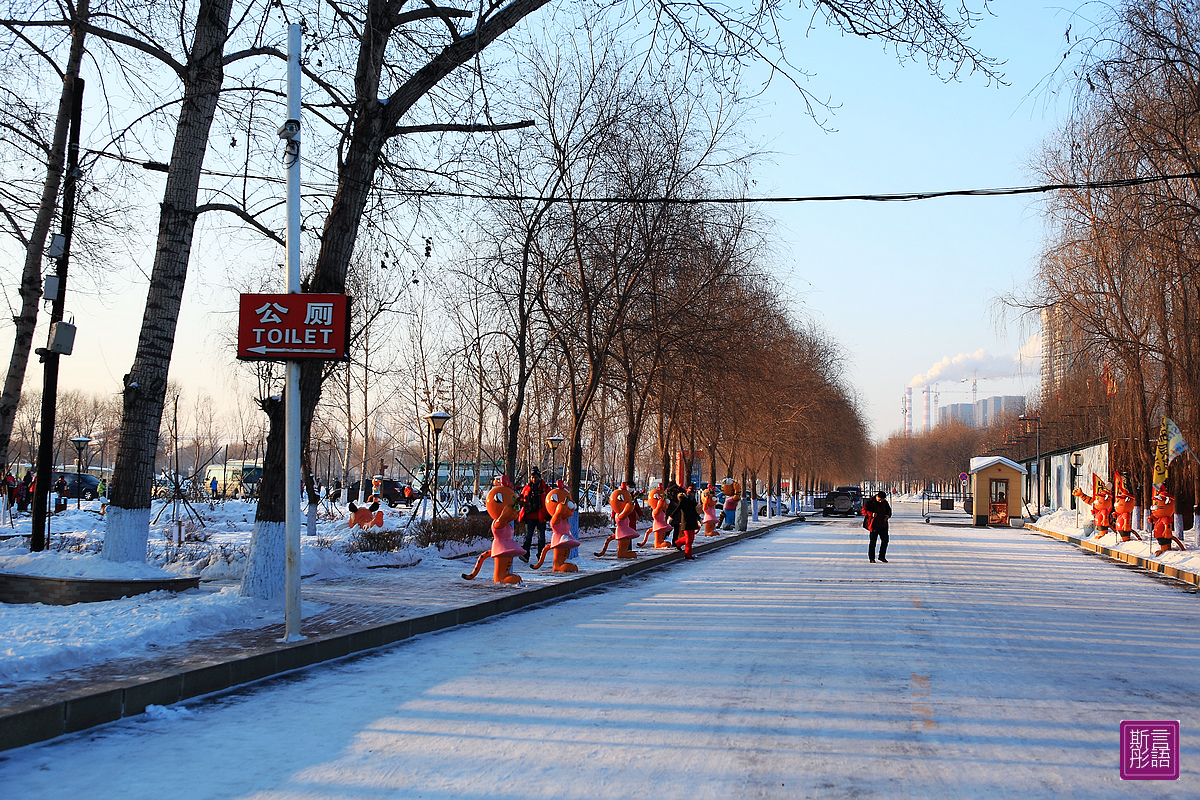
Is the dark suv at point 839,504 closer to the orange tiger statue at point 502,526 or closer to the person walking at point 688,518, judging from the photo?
the person walking at point 688,518

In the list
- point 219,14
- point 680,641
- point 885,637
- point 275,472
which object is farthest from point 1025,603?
point 219,14

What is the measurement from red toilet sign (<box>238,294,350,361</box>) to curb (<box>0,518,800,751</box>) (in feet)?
8.85

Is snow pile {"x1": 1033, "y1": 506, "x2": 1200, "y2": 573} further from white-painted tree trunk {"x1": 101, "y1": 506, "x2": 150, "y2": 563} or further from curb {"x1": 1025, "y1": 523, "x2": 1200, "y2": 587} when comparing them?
white-painted tree trunk {"x1": 101, "y1": 506, "x2": 150, "y2": 563}

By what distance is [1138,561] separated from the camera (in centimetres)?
2291

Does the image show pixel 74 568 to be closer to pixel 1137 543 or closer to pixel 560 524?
pixel 560 524

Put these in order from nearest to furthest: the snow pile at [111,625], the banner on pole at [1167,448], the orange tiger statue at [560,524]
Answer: the snow pile at [111,625], the orange tiger statue at [560,524], the banner on pole at [1167,448]

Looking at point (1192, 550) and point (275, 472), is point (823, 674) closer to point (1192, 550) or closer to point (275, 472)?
point (275, 472)

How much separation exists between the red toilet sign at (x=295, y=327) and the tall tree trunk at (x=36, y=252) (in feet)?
23.9

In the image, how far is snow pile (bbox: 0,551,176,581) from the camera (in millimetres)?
10383

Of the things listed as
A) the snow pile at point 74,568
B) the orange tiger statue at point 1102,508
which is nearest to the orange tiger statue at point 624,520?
the snow pile at point 74,568

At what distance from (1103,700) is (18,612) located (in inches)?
378

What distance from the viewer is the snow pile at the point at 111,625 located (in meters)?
7.13

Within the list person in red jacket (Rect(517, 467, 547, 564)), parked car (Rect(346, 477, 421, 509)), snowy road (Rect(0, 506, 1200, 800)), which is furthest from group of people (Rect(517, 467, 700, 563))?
parked car (Rect(346, 477, 421, 509))

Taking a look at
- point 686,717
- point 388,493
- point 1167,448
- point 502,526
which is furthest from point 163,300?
point 388,493
